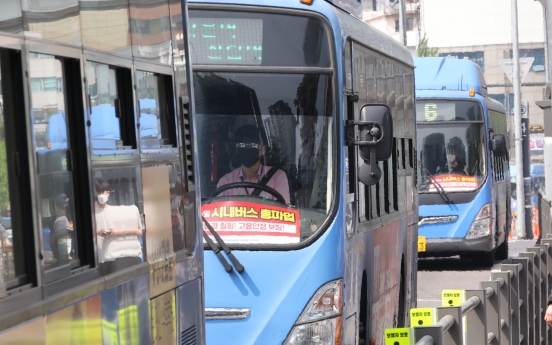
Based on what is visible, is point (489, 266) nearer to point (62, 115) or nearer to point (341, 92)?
point (341, 92)

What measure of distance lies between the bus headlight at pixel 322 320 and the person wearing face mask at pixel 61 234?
363 cm

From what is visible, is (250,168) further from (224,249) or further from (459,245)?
(459,245)

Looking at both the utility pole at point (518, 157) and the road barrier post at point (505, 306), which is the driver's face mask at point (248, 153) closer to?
the road barrier post at point (505, 306)

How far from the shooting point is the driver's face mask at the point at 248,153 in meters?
7.18

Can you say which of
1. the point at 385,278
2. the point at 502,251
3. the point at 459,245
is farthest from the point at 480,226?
the point at 385,278

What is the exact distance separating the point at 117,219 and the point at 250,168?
3.35 m

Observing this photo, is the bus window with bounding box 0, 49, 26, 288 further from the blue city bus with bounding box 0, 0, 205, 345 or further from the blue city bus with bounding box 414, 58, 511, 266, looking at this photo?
the blue city bus with bounding box 414, 58, 511, 266

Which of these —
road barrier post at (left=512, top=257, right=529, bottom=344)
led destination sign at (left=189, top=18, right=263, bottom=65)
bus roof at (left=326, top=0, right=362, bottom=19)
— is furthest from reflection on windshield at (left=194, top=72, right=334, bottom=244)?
road barrier post at (left=512, top=257, right=529, bottom=344)

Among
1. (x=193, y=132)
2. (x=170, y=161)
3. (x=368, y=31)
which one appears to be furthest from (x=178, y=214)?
(x=368, y=31)

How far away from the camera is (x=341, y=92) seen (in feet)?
24.4

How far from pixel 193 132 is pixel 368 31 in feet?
13.6

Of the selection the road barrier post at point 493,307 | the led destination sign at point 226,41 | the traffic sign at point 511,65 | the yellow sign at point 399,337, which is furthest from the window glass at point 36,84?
the traffic sign at point 511,65

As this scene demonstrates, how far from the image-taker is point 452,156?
19.8 metres

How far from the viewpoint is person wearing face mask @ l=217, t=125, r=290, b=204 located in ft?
23.5
